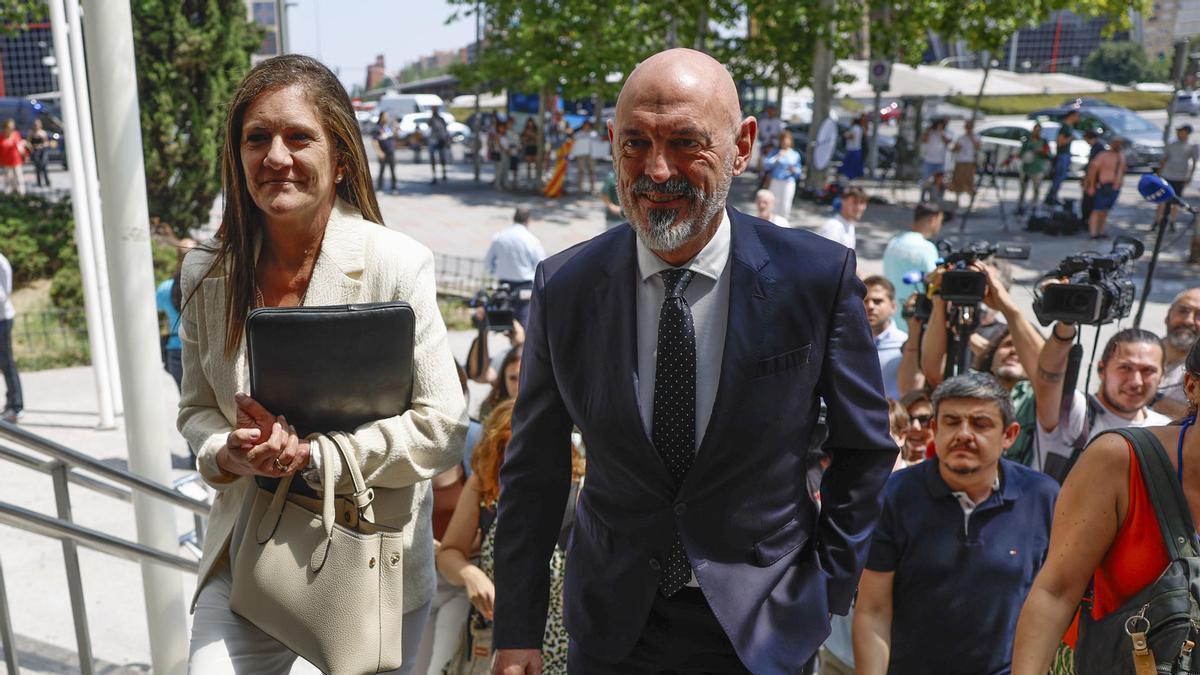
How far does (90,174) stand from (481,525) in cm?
665

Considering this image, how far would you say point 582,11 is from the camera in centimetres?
2123

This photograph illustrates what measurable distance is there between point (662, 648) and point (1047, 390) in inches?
107

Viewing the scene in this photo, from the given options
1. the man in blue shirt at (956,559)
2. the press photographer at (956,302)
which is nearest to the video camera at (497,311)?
the press photographer at (956,302)

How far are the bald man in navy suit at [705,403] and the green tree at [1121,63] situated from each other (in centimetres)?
6790

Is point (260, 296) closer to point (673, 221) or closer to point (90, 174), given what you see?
point (673, 221)

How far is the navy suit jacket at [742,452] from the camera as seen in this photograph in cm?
224

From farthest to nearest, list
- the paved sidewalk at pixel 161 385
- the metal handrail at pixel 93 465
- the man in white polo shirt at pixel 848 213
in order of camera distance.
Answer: the man in white polo shirt at pixel 848 213 < the paved sidewalk at pixel 161 385 < the metal handrail at pixel 93 465

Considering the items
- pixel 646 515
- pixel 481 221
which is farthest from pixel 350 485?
pixel 481 221

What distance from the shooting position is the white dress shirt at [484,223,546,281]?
1094cm

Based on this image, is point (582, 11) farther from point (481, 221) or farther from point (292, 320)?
point (292, 320)

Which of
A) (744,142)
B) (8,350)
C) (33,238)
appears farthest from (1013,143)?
(744,142)

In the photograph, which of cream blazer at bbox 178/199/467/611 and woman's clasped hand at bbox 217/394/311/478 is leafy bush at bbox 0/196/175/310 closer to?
cream blazer at bbox 178/199/467/611

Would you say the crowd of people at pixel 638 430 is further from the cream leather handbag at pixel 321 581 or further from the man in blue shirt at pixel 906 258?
the man in blue shirt at pixel 906 258

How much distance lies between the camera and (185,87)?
497 inches
